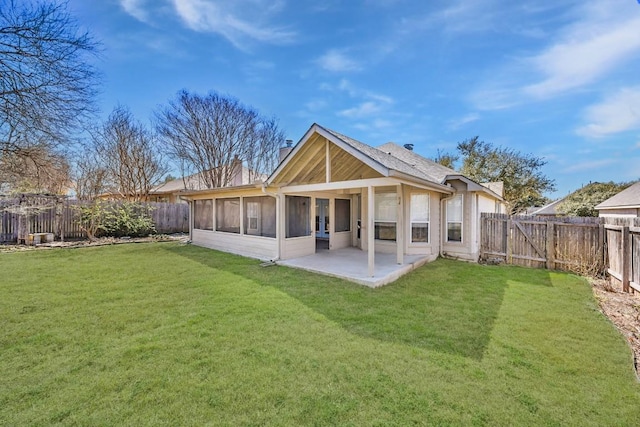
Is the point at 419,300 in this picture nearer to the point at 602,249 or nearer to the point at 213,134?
the point at 602,249

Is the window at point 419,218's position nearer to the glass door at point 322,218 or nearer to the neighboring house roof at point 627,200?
the glass door at point 322,218

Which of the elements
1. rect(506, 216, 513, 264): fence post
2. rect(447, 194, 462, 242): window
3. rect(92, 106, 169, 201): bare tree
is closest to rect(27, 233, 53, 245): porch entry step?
rect(92, 106, 169, 201): bare tree

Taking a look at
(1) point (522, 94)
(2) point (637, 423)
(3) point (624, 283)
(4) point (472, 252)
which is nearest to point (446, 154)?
(1) point (522, 94)

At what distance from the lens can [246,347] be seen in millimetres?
3648

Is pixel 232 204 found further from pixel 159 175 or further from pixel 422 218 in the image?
pixel 159 175

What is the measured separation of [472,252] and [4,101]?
12.9 metres

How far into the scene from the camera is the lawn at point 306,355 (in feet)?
8.31

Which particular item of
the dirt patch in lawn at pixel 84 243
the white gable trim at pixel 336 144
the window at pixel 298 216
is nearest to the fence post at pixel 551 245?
the white gable trim at pixel 336 144

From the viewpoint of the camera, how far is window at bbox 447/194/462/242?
32.4 ft

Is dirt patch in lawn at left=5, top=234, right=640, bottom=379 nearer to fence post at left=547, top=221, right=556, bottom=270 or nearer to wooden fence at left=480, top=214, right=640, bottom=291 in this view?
wooden fence at left=480, top=214, right=640, bottom=291

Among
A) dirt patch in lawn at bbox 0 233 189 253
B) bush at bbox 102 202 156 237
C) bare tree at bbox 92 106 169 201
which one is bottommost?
dirt patch in lawn at bbox 0 233 189 253

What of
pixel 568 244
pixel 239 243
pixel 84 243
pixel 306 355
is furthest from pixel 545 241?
pixel 84 243

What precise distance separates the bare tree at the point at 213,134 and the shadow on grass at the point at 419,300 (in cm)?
1328

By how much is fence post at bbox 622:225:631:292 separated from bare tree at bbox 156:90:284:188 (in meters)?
20.1
